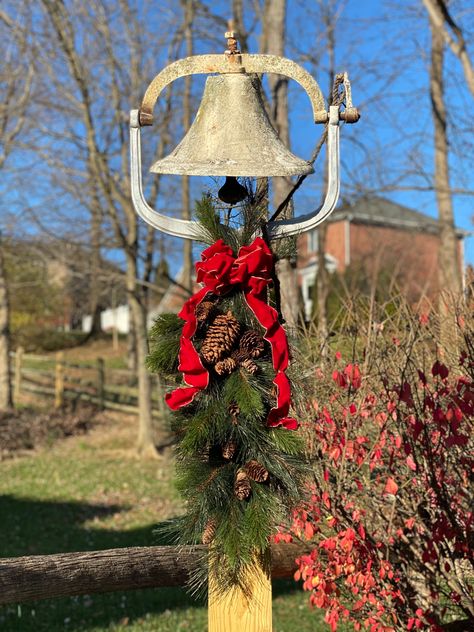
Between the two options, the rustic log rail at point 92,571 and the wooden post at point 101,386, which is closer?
the rustic log rail at point 92,571

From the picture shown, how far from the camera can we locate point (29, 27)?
1361 cm

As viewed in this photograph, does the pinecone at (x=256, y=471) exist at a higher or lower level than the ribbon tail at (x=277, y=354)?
lower

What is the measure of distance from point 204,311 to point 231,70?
36.4 inches

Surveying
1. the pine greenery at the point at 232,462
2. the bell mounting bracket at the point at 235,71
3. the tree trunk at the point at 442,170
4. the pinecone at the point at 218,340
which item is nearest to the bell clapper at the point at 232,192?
the bell mounting bracket at the point at 235,71

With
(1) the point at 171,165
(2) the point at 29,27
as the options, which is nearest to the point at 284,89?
(1) the point at 171,165

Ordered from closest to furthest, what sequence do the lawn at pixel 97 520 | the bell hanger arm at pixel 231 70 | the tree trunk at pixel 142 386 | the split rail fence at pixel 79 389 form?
the bell hanger arm at pixel 231 70
the lawn at pixel 97 520
the tree trunk at pixel 142 386
the split rail fence at pixel 79 389

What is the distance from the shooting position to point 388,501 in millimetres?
3619

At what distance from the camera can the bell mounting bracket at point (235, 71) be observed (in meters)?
2.45

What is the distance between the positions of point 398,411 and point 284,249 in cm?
136

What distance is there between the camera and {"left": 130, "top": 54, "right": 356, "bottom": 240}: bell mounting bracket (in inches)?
96.3

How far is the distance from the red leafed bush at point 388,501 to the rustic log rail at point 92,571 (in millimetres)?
652

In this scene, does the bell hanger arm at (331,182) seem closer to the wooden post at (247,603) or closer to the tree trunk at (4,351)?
the wooden post at (247,603)

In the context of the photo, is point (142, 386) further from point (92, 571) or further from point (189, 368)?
point (189, 368)

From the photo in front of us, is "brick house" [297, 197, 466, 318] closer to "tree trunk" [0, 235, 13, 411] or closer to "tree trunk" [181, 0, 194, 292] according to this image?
"tree trunk" [181, 0, 194, 292]
